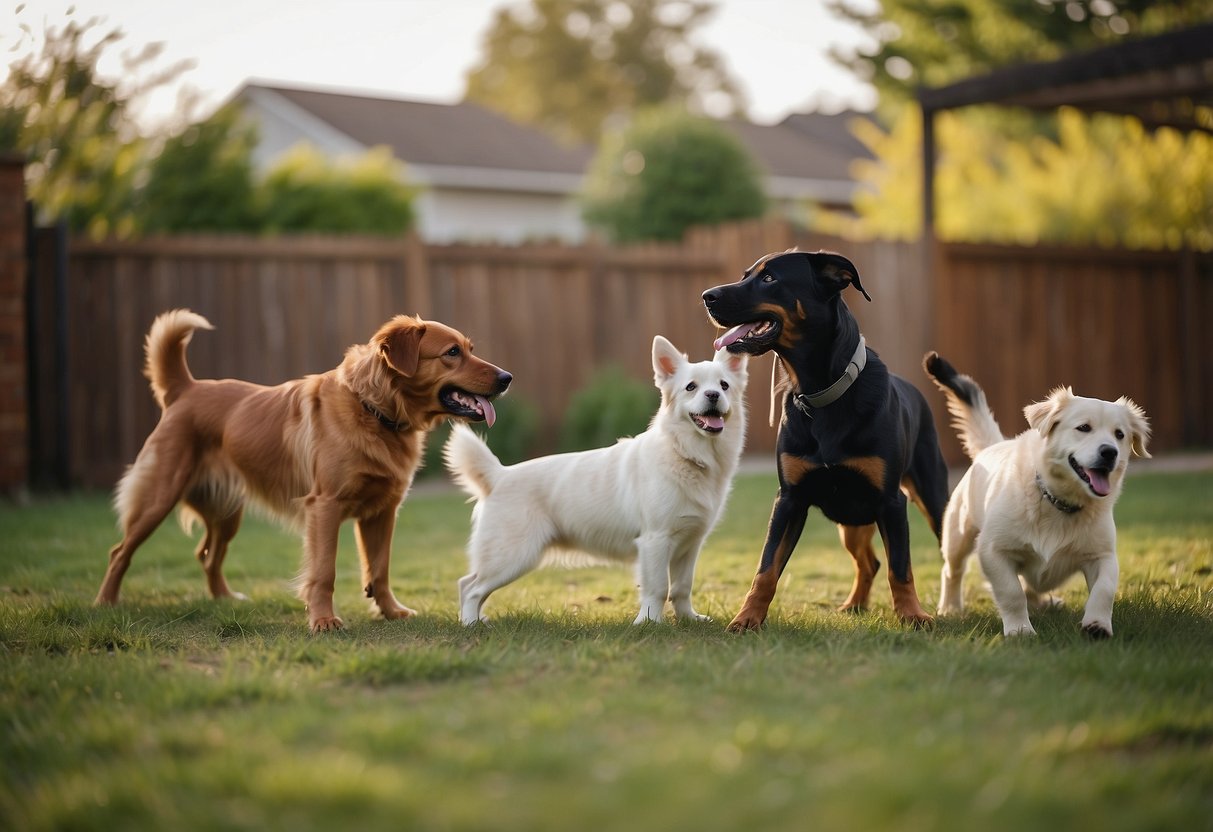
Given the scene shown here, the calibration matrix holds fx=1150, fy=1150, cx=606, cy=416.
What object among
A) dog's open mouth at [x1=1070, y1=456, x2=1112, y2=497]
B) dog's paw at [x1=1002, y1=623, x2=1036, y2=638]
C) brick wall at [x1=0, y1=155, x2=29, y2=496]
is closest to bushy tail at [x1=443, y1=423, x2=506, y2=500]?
dog's paw at [x1=1002, y1=623, x2=1036, y2=638]

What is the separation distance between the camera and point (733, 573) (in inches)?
271

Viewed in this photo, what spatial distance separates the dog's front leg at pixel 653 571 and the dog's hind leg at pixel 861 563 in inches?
39.0

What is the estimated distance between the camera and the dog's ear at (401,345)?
5480 millimetres

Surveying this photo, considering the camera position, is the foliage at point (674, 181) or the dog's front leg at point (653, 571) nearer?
the dog's front leg at point (653, 571)

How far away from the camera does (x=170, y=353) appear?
610 centimetres

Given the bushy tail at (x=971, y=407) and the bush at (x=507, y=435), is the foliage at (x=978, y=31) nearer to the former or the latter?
the bush at (x=507, y=435)

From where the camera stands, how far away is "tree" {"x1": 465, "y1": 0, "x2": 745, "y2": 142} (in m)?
48.0

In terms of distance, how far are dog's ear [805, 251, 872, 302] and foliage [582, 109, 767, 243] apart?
1704 centimetres

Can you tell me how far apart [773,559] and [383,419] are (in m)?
1.98

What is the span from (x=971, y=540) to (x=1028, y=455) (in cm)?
64

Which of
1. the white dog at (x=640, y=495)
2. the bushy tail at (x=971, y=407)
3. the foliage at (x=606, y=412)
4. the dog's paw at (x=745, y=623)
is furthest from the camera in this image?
the foliage at (x=606, y=412)

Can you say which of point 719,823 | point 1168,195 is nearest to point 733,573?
point 719,823

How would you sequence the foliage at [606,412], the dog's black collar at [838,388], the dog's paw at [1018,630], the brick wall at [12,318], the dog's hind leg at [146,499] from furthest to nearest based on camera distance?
the foliage at [606,412] → the brick wall at [12,318] → the dog's hind leg at [146,499] → the dog's black collar at [838,388] → the dog's paw at [1018,630]

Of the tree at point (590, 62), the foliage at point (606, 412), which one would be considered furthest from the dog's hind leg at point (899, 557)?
the tree at point (590, 62)
